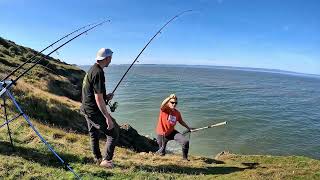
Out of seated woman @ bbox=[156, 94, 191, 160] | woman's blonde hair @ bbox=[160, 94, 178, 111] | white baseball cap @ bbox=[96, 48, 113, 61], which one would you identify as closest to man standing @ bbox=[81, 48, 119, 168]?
white baseball cap @ bbox=[96, 48, 113, 61]

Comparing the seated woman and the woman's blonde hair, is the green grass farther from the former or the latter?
the woman's blonde hair

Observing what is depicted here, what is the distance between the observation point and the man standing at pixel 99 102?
27.2 ft

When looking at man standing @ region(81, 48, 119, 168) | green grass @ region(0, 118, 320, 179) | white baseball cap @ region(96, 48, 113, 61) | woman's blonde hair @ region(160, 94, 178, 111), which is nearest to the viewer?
man standing @ region(81, 48, 119, 168)

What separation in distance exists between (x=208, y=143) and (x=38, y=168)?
26393 millimetres

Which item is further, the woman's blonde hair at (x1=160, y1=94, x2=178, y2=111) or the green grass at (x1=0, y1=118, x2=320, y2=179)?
the woman's blonde hair at (x1=160, y1=94, x2=178, y2=111)

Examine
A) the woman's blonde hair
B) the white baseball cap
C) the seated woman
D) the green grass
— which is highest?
the white baseball cap

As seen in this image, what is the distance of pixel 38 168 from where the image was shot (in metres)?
8.70

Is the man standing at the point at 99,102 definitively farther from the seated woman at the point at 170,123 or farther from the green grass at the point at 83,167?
the seated woman at the point at 170,123

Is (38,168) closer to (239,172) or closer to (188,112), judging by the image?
(239,172)

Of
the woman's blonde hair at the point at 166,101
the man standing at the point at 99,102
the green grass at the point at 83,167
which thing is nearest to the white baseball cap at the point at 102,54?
the man standing at the point at 99,102

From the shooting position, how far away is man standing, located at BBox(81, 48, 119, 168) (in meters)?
8.30

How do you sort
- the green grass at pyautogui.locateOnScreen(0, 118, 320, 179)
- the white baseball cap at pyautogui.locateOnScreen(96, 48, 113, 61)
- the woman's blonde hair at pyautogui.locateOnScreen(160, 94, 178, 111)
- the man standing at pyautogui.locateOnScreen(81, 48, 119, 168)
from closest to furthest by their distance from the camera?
the man standing at pyautogui.locateOnScreen(81, 48, 119, 168), the white baseball cap at pyautogui.locateOnScreen(96, 48, 113, 61), the green grass at pyautogui.locateOnScreen(0, 118, 320, 179), the woman's blonde hair at pyautogui.locateOnScreen(160, 94, 178, 111)

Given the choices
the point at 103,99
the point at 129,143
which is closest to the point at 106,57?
the point at 103,99

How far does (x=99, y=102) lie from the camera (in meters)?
8.29
